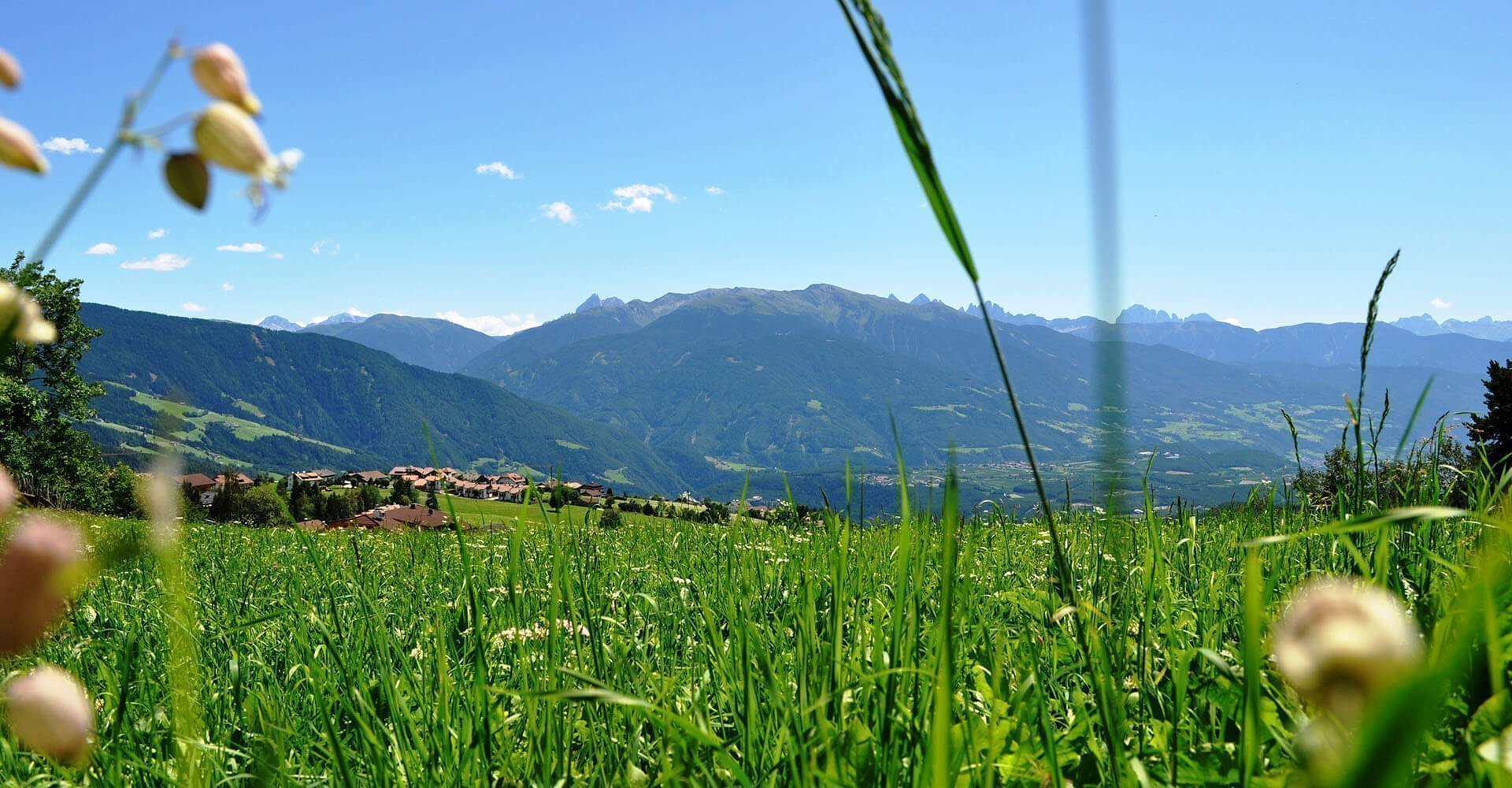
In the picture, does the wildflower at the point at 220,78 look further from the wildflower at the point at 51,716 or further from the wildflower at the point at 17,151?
the wildflower at the point at 51,716

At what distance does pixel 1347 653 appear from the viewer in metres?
0.33

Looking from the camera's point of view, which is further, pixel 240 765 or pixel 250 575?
pixel 250 575

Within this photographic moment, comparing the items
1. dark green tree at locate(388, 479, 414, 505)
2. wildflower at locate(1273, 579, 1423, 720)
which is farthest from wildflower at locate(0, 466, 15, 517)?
dark green tree at locate(388, 479, 414, 505)

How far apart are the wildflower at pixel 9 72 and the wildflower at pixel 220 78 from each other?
0.11 meters

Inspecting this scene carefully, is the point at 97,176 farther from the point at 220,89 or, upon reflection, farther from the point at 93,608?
the point at 93,608

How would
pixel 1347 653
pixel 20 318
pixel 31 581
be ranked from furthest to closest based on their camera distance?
pixel 20 318 < pixel 31 581 < pixel 1347 653

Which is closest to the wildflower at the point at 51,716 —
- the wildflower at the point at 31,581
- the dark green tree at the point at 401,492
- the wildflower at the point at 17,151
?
the wildflower at the point at 31,581

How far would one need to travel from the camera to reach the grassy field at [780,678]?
4.63 ft

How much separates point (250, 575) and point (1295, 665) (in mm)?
6701

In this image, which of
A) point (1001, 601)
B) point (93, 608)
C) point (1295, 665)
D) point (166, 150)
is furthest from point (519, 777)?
point (93, 608)

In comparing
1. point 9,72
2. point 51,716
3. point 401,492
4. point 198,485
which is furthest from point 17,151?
point 401,492

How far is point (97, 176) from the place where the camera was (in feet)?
1.81

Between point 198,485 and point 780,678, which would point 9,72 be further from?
point 198,485

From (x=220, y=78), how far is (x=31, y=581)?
1.26 feet
